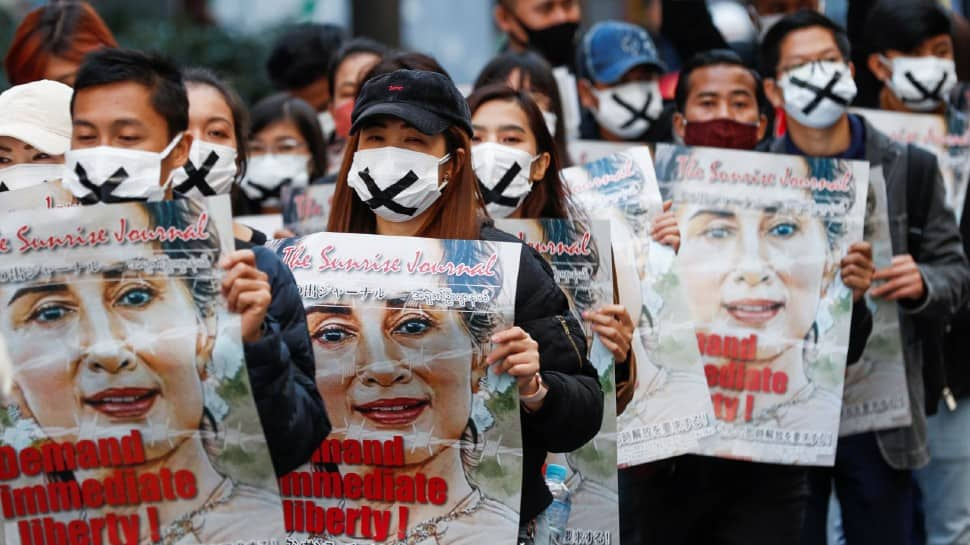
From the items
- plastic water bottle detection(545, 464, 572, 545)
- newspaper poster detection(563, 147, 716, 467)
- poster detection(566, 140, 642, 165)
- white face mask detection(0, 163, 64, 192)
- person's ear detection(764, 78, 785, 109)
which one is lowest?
plastic water bottle detection(545, 464, 572, 545)

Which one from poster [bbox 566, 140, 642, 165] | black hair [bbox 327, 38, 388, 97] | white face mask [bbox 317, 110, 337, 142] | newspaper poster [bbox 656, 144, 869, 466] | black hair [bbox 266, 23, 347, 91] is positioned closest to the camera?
newspaper poster [bbox 656, 144, 869, 466]

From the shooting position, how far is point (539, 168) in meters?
5.06

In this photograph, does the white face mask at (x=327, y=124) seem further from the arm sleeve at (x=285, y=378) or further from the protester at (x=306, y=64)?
the arm sleeve at (x=285, y=378)

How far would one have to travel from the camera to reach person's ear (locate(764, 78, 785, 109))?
6109mm

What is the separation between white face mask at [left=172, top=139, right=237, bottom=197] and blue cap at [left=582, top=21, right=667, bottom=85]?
2.10 meters

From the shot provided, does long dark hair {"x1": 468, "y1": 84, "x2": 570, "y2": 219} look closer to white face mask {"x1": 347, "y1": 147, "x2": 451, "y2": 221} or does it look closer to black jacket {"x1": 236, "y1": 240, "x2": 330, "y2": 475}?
white face mask {"x1": 347, "y1": 147, "x2": 451, "y2": 221}

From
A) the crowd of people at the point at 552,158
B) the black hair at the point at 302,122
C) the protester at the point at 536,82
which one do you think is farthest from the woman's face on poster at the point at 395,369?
the black hair at the point at 302,122

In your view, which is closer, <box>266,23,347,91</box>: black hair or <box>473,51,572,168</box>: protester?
<box>473,51,572,168</box>: protester

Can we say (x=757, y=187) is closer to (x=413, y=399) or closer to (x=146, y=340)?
(x=413, y=399)

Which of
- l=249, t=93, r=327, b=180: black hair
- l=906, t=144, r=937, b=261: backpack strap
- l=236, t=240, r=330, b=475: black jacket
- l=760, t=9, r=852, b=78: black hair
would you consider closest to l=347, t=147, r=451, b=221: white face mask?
l=236, t=240, r=330, b=475: black jacket

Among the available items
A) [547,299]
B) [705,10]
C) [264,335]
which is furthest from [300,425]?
[705,10]

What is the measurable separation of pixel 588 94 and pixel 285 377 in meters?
3.62

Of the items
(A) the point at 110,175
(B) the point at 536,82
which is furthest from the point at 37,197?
(B) the point at 536,82

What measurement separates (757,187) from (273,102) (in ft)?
7.86
